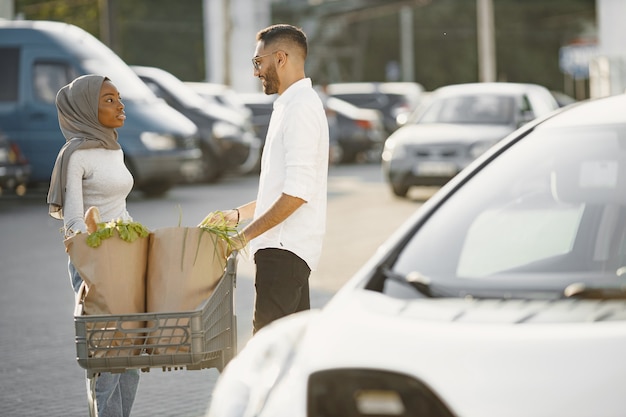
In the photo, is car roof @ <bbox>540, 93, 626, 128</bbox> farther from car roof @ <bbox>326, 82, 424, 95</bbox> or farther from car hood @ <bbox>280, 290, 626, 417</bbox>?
car roof @ <bbox>326, 82, 424, 95</bbox>

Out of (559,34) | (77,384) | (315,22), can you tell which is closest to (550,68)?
(559,34)

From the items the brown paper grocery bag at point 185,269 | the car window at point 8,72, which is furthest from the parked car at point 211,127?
the brown paper grocery bag at point 185,269

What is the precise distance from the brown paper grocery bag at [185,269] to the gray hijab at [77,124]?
3.00 feet

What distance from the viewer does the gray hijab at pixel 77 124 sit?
210 inches

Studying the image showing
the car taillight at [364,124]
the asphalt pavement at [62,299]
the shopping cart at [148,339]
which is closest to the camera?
the shopping cart at [148,339]

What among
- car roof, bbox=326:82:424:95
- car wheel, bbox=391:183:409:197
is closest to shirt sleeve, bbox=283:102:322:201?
car wheel, bbox=391:183:409:197

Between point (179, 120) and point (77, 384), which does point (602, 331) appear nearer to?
point (77, 384)

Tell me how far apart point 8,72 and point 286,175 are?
16.0 meters

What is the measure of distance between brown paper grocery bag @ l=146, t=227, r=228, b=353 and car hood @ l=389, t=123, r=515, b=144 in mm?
14478

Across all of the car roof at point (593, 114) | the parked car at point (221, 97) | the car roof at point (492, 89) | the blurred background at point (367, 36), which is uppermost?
the blurred background at point (367, 36)

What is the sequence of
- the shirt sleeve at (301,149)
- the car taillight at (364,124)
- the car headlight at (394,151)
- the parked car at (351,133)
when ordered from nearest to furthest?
1. the shirt sleeve at (301,149)
2. the car headlight at (394,151)
3. the parked car at (351,133)
4. the car taillight at (364,124)

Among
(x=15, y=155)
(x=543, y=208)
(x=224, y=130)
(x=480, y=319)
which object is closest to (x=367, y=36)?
(x=224, y=130)

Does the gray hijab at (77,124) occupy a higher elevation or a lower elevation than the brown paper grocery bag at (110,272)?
higher

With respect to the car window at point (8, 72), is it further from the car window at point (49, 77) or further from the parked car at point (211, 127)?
the parked car at point (211, 127)
